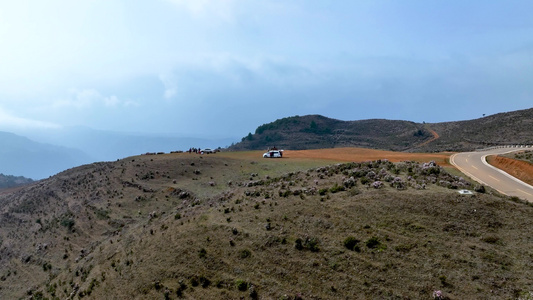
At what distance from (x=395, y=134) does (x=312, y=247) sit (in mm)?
111787

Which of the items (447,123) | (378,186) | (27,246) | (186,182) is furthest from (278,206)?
(447,123)

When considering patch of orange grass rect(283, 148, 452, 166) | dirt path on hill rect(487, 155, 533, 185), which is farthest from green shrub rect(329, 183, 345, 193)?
patch of orange grass rect(283, 148, 452, 166)

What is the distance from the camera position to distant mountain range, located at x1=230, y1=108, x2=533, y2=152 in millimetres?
72562

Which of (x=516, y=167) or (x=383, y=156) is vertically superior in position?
(x=383, y=156)

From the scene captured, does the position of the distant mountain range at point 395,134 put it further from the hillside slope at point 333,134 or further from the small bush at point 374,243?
the small bush at point 374,243

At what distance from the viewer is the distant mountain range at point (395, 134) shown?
7256 cm

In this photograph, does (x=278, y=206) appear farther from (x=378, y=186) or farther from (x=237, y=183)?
(x=237, y=183)

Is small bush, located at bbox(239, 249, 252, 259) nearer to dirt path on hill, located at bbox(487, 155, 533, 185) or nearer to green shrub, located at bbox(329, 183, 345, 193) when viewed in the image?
green shrub, located at bbox(329, 183, 345, 193)

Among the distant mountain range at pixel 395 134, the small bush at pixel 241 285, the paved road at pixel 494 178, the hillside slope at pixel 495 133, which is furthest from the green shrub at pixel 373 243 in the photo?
the hillside slope at pixel 495 133

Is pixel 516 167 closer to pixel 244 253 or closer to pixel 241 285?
pixel 244 253

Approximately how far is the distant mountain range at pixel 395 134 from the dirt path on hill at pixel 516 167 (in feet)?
112

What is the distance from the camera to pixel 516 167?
102ft

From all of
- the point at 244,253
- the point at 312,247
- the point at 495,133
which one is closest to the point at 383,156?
the point at 312,247

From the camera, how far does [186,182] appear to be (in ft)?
136
